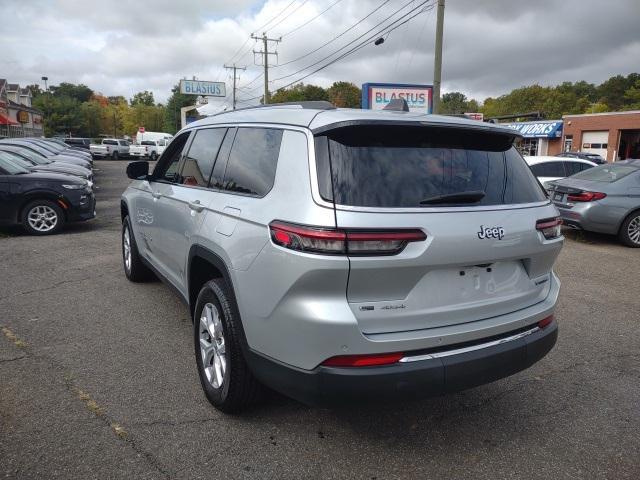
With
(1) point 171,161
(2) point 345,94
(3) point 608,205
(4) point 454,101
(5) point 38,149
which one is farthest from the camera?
(4) point 454,101

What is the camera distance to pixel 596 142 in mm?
42062

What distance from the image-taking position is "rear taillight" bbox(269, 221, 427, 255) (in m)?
2.31

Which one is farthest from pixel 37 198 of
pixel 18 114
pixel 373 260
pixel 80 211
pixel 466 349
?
pixel 18 114

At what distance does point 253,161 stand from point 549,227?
70.1 inches

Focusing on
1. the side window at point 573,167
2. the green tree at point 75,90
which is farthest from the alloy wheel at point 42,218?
the green tree at point 75,90

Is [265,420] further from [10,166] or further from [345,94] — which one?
[345,94]

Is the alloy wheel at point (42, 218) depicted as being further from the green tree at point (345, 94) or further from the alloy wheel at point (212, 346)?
the green tree at point (345, 94)

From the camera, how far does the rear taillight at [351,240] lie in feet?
7.58

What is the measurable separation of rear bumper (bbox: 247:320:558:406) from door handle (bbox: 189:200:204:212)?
1173 mm

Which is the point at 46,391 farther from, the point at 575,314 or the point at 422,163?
the point at 575,314

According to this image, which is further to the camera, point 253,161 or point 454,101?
point 454,101

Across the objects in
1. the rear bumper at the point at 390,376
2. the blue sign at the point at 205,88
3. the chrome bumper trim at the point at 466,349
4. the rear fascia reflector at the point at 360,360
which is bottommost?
the rear bumper at the point at 390,376

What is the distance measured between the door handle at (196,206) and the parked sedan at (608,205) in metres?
7.72

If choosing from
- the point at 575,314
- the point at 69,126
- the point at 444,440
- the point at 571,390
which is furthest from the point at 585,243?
the point at 69,126
